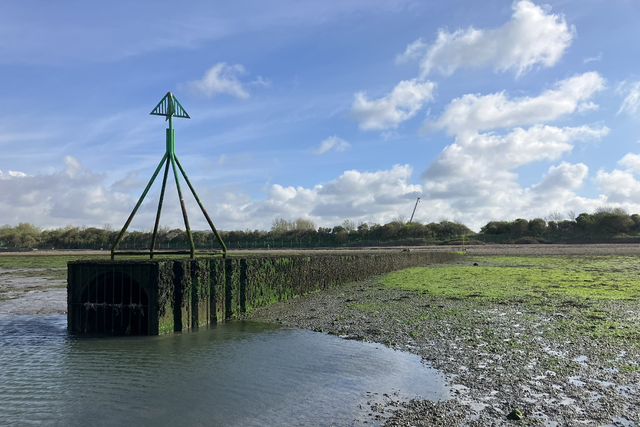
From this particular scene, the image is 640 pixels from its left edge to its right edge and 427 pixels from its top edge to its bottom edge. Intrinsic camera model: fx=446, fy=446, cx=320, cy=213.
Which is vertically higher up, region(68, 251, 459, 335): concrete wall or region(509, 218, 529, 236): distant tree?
region(509, 218, 529, 236): distant tree

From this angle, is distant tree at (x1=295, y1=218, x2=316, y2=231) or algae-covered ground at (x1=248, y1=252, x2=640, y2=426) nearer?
algae-covered ground at (x1=248, y1=252, x2=640, y2=426)

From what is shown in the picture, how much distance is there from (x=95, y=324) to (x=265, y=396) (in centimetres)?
689

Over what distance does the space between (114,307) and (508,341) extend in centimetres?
914

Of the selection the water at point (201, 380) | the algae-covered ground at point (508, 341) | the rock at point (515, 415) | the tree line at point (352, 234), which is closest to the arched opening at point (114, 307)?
the water at point (201, 380)

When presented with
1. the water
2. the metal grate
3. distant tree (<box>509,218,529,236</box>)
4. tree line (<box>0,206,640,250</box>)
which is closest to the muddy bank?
the metal grate

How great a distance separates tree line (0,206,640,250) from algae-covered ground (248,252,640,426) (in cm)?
7802

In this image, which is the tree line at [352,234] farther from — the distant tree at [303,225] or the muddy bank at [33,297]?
the muddy bank at [33,297]

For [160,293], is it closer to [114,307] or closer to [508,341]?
[114,307]

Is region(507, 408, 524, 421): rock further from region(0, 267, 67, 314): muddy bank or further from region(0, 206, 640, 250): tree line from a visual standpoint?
region(0, 206, 640, 250): tree line

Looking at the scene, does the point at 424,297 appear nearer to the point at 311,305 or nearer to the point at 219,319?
the point at 311,305

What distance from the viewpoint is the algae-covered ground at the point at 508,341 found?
559 centimetres

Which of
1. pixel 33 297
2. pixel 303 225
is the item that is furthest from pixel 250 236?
pixel 33 297

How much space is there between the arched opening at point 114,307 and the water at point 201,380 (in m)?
0.64

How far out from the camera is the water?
5777 mm
